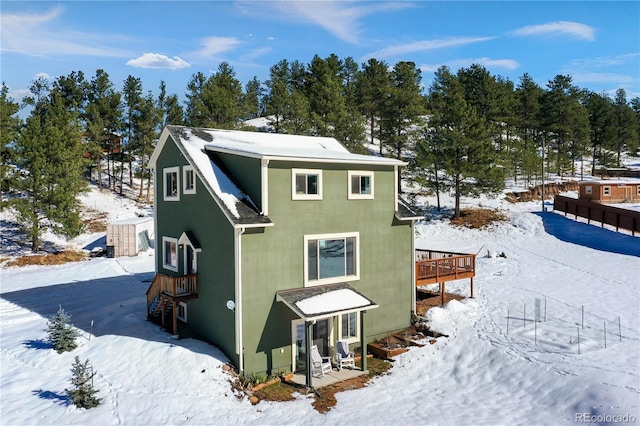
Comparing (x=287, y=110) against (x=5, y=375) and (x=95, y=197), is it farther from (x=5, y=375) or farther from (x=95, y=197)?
(x=5, y=375)

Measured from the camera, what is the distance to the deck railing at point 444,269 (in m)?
18.9

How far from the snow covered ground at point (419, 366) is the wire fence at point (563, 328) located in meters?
0.07

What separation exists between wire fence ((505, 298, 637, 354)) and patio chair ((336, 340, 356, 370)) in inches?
236

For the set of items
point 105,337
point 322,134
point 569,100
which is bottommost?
point 105,337

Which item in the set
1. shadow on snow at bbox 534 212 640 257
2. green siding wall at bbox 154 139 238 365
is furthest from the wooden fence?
green siding wall at bbox 154 139 238 365

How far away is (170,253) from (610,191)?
40.9m

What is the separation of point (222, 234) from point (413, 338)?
8.35 meters

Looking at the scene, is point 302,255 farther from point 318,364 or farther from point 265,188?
point 318,364

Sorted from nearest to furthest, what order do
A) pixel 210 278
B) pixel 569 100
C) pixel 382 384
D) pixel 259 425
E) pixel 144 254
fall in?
pixel 259 425 → pixel 382 384 → pixel 210 278 → pixel 144 254 → pixel 569 100

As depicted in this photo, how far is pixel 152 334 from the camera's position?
16.0 metres

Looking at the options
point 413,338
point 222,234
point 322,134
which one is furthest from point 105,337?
point 322,134

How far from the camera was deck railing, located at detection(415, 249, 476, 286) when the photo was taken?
1889 cm

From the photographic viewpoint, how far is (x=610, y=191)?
41594 mm

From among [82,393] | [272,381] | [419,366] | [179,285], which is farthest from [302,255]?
[82,393]
